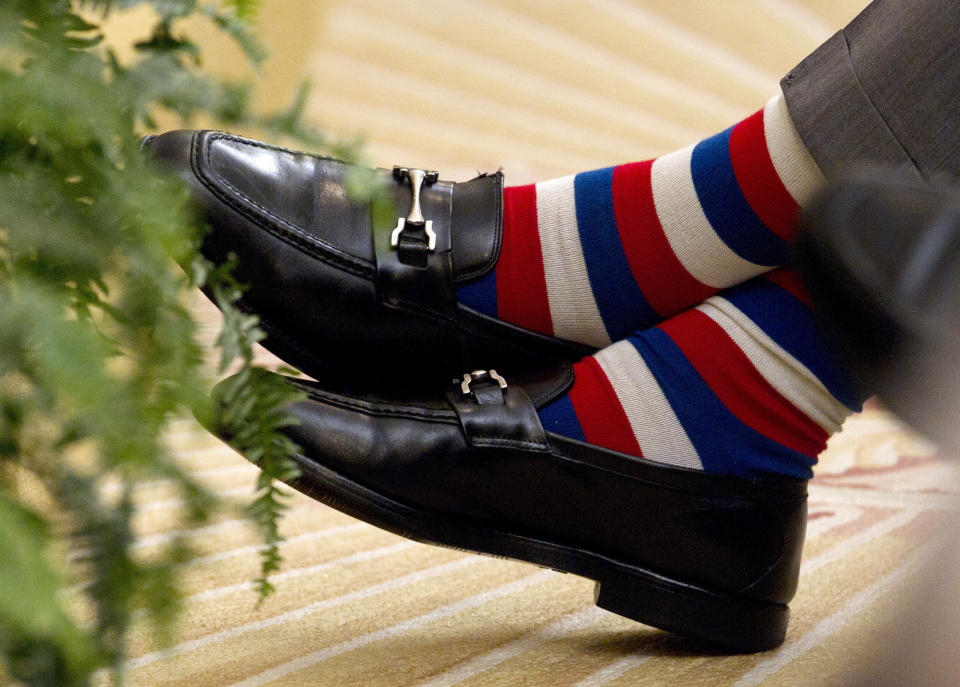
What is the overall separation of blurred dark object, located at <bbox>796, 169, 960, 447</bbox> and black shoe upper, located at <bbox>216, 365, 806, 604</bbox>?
11.2 inches

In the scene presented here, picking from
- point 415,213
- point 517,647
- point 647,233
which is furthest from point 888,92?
point 517,647

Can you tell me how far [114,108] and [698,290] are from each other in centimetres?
45

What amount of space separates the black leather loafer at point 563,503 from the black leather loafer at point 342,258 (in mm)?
41

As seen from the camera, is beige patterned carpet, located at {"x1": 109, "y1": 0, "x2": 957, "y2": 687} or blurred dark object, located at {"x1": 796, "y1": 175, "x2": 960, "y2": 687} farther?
beige patterned carpet, located at {"x1": 109, "y1": 0, "x2": 957, "y2": 687}

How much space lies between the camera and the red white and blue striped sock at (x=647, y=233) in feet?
1.87

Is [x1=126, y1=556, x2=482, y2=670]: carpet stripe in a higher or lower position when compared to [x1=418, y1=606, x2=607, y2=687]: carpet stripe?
lower

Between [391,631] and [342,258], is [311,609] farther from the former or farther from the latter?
[342,258]

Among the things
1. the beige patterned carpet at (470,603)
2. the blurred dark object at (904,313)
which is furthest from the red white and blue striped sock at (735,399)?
the blurred dark object at (904,313)

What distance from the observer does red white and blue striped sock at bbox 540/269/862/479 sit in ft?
1.83

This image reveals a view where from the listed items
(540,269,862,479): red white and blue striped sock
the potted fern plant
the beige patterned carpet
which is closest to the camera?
the potted fern plant

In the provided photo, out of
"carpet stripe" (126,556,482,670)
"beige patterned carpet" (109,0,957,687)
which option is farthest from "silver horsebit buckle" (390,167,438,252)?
"carpet stripe" (126,556,482,670)

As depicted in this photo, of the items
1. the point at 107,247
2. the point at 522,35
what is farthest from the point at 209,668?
the point at 522,35

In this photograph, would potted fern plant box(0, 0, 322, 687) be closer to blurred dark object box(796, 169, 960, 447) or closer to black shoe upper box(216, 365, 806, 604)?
blurred dark object box(796, 169, 960, 447)

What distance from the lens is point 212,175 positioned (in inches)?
21.6
